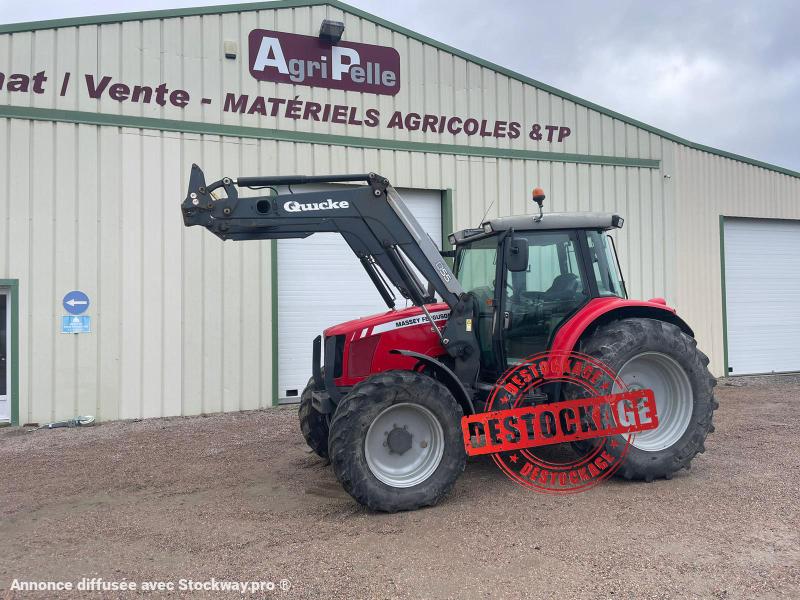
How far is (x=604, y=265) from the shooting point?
612 centimetres

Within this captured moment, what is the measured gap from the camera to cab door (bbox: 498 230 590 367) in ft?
19.0

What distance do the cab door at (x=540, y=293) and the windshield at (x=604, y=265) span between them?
0.49ft

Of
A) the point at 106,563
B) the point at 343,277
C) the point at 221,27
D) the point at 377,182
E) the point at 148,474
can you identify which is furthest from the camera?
the point at 343,277

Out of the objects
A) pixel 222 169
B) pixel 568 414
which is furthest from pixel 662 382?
pixel 222 169

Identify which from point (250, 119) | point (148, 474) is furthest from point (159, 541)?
point (250, 119)

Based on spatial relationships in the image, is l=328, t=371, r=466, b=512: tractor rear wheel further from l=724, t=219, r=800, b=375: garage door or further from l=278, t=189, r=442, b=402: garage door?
l=724, t=219, r=800, b=375: garage door

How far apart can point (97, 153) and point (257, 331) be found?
3.68 m

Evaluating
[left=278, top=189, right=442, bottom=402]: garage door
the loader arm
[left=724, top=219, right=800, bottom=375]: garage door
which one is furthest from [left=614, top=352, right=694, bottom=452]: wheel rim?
[left=724, top=219, right=800, bottom=375]: garage door

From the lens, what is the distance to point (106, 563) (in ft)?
13.6

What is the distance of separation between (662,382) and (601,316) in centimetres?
90

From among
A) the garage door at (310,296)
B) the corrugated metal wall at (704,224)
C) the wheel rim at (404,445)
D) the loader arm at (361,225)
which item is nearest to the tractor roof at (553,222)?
the loader arm at (361,225)

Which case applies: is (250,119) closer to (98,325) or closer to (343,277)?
(343,277)

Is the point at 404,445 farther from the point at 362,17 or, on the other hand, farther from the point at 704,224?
the point at 704,224

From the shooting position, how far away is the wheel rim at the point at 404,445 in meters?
5.10
